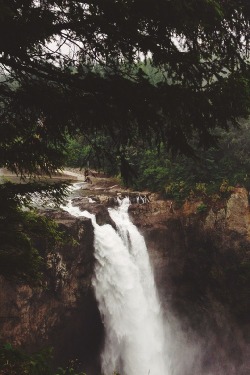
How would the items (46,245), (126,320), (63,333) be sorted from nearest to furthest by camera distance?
1. (46,245)
2. (63,333)
3. (126,320)

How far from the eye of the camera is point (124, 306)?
16.0 metres

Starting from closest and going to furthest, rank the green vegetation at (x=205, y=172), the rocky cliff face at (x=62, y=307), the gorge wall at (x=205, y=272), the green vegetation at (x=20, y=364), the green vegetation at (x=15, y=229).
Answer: the green vegetation at (x=20, y=364) < the green vegetation at (x=15, y=229) < the rocky cliff face at (x=62, y=307) < the gorge wall at (x=205, y=272) < the green vegetation at (x=205, y=172)

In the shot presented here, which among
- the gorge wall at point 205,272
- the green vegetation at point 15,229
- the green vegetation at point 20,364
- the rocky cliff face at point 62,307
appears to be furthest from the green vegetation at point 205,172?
the green vegetation at point 20,364

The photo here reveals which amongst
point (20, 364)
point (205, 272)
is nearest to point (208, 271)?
point (205, 272)

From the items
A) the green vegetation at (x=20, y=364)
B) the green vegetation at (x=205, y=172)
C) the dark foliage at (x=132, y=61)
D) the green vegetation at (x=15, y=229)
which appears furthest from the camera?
the green vegetation at (x=205, y=172)

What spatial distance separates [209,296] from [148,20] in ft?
58.3

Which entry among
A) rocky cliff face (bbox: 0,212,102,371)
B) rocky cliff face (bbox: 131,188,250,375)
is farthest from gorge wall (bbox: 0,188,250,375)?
rocky cliff face (bbox: 0,212,102,371)

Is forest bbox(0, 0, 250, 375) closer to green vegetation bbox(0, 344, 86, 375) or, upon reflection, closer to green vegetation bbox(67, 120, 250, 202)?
green vegetation bbox(0, 344, 86, 375)

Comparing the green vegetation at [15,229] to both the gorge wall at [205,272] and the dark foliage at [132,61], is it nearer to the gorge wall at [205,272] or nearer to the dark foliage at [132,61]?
the dark foliage at [132,61]

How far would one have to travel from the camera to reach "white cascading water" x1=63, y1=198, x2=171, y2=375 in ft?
51.4

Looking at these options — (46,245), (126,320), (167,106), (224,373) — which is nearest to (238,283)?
(224,373)

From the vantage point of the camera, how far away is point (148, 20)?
11.4 feet

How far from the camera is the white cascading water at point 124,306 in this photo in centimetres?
1567

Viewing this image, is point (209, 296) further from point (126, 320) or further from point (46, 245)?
point (46, 245)
